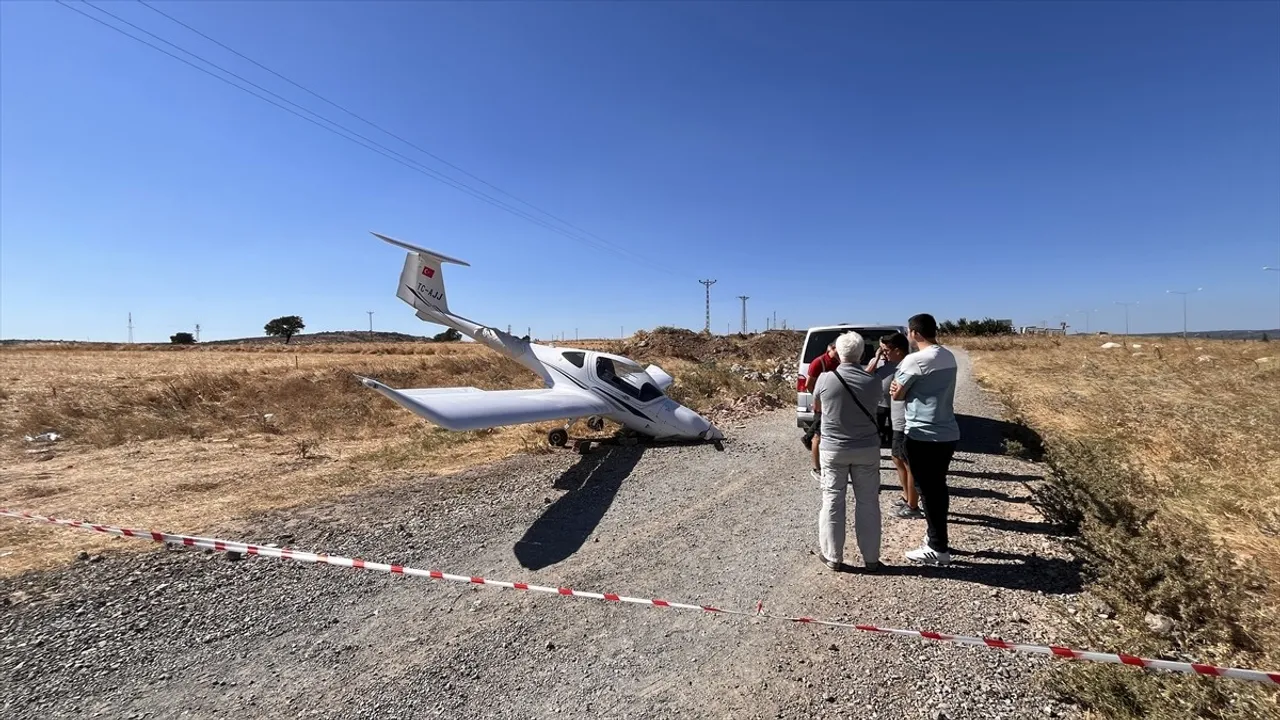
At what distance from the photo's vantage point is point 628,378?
10.7 metres

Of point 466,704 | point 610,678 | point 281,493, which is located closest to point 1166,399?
point 610,678

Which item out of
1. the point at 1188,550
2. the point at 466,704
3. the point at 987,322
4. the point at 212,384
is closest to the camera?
the point at 466,704

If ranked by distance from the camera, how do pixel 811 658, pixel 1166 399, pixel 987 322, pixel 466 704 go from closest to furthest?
1. pixel 466 704
2. pixel 811 658
3. pixel 1166 399
4. pixel 987 322

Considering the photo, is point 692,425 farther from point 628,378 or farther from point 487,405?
point 487,405

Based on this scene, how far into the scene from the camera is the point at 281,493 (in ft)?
25.3

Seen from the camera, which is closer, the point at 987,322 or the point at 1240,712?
the point at 1240,712

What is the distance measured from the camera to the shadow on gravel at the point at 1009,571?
4.29 meters

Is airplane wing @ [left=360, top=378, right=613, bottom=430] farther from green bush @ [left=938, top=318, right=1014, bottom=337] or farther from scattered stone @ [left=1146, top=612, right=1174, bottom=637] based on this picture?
green bush @ [left=938, top=318, right=1014, bottom=337]

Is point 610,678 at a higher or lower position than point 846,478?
lower

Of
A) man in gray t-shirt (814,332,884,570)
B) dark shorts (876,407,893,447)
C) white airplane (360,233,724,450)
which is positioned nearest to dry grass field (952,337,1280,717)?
man in gray t-shirt (814,332,884,570)

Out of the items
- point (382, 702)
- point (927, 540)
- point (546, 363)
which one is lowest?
point (382, 702)

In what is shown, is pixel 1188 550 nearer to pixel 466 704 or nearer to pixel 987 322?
pixel 466 704

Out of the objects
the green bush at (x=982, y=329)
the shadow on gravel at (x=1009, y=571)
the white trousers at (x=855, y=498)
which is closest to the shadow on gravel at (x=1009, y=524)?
the shadow on gravel at (x=1009, y=571)

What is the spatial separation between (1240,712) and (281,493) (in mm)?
9849
